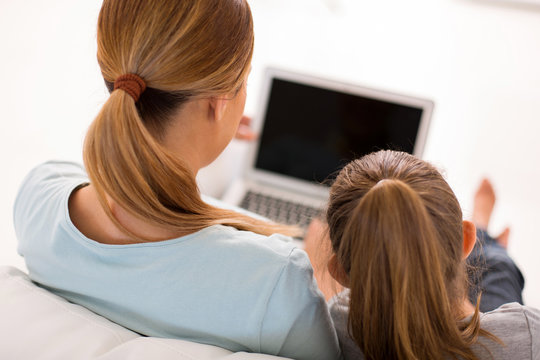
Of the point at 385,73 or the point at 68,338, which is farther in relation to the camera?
the point at 385,73

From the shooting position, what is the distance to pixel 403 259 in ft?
1.57

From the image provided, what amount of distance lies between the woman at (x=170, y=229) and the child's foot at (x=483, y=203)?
0.69m

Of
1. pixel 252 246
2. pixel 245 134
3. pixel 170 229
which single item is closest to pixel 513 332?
pixel 252 246

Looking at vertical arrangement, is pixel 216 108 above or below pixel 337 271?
above

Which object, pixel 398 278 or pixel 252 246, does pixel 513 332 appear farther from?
pixel 252 246

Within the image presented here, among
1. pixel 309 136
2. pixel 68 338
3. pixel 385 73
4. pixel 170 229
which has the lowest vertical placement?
pixel 68 338

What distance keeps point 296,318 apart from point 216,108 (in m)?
0.29

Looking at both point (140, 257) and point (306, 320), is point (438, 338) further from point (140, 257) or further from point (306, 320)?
point (140, 257)

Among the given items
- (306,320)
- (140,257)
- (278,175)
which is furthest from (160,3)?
(278,175)

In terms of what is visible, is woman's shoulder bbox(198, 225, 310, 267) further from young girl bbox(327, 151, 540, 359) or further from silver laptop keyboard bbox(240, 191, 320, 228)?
silver laptop keyboard bbox(240, 191, 320, 228)

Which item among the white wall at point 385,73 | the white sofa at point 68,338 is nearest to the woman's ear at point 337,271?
the white sofa at point 68,338

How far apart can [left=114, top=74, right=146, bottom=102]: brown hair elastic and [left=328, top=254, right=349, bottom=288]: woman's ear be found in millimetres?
320

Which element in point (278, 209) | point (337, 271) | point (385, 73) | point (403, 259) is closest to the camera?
point (403, 259)

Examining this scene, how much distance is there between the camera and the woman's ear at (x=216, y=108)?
23.8 inches
